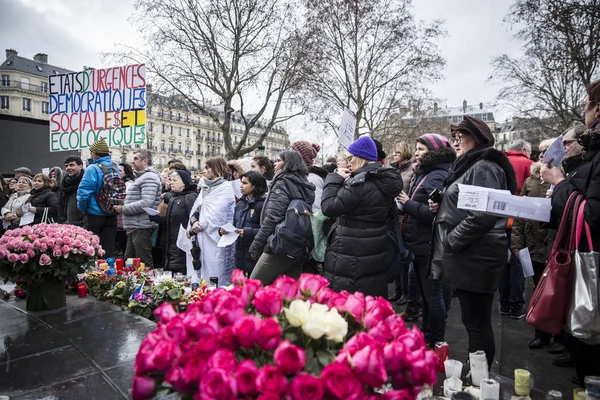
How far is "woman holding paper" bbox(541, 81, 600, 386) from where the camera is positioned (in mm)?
2100

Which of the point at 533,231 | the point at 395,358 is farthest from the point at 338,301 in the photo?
the point at 533,231

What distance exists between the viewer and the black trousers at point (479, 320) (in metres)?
2.65

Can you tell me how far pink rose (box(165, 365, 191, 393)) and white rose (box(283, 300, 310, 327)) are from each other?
32cm

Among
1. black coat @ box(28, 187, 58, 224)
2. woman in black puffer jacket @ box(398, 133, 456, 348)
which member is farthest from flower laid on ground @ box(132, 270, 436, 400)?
black coat @ box(28, 187, 58, 224)

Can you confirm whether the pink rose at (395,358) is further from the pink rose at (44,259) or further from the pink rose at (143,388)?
the pink rose at (44,259)

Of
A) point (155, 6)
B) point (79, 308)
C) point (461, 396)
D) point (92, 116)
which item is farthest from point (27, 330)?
point (155, 6)

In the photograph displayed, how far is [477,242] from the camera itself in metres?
2.66

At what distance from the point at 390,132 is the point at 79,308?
25.6 m

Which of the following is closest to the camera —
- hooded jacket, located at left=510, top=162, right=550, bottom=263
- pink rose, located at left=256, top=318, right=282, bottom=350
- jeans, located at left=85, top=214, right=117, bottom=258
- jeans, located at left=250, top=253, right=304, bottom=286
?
pink rose, located at left=256, top=318, right=282, bottom=350

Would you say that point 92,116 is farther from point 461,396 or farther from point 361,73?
point 361,73

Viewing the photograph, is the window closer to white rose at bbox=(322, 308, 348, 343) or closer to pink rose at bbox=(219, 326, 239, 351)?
pink rose at bbox=(219, 326, 239, 351)

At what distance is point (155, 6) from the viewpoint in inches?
701

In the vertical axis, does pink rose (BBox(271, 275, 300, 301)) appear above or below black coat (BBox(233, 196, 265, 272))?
above

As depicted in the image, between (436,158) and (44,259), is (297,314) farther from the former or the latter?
(44,259)
